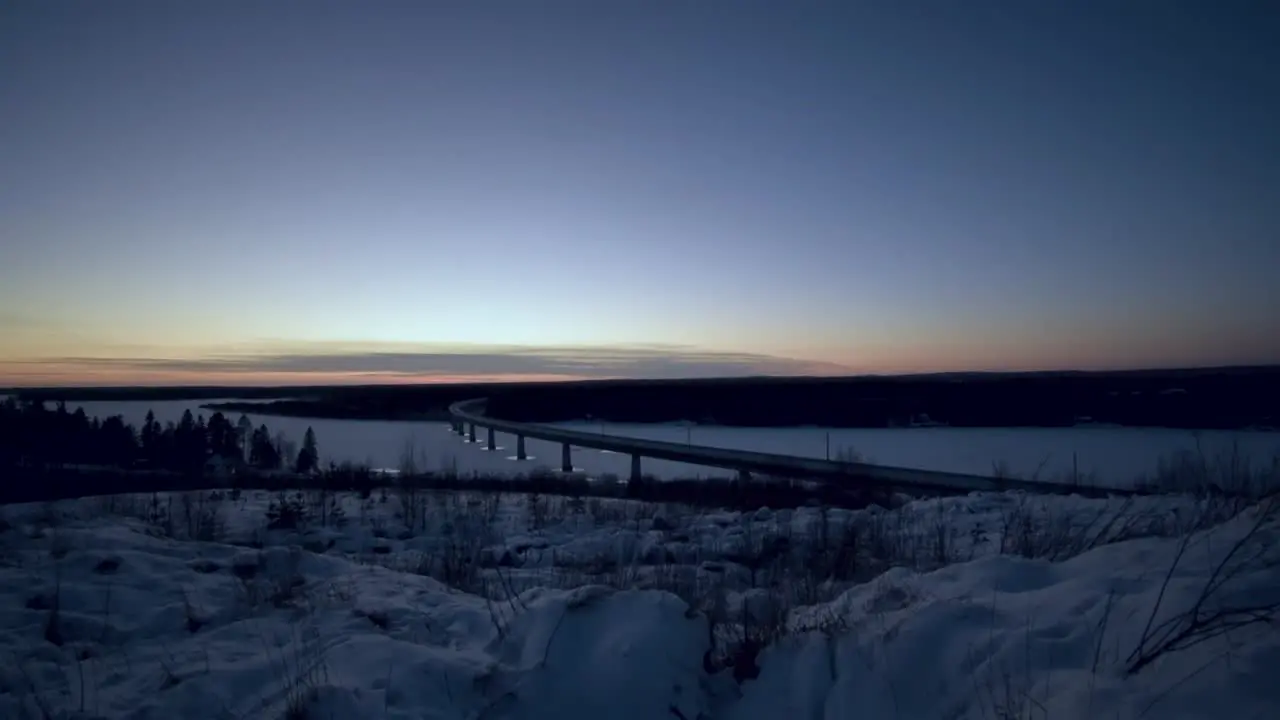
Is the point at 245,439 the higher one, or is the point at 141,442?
the point at 141,442

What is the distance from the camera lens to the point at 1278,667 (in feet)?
9.06

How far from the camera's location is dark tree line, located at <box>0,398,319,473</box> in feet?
73.5

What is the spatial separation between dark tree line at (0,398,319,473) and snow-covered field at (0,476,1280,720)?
17698mm

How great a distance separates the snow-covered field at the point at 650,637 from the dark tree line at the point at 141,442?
697 inches

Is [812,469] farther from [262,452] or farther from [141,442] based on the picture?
[141,442]

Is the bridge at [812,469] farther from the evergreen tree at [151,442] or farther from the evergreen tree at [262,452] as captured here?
the evergreen tree at [151,442]

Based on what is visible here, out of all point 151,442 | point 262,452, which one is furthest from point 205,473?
point 151,442

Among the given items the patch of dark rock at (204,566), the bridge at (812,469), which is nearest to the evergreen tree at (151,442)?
the bridge at (812,469)

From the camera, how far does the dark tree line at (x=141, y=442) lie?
22406mm

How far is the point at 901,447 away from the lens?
28.9 m

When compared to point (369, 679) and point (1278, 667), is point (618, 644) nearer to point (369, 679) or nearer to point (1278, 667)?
point (369, 679)

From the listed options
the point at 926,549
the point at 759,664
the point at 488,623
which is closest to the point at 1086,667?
the point at 759,664

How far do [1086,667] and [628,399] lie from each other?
50.4 meters

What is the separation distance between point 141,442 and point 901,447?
29028 millimetres
